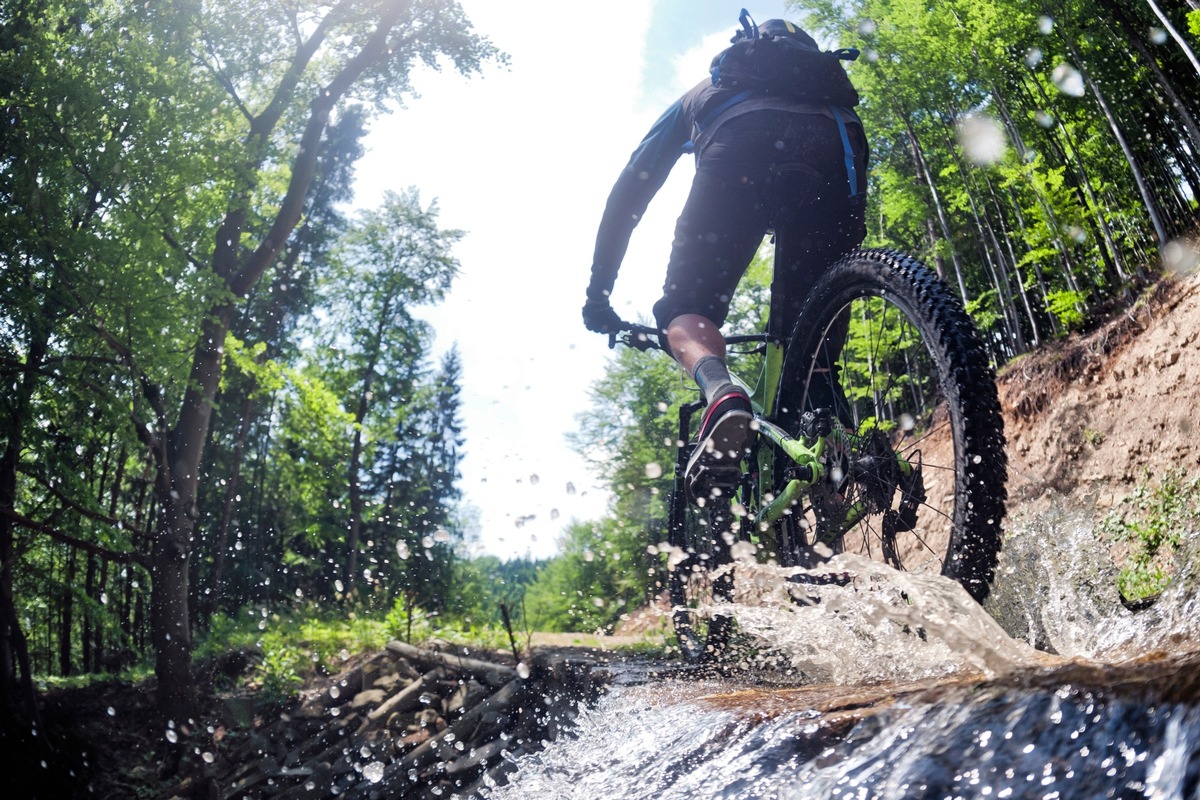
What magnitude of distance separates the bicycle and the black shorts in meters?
0.16

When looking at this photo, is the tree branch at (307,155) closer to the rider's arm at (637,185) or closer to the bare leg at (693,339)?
the rider's arm at (637,185)

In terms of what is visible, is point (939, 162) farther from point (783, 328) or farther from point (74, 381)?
point (74, 381)

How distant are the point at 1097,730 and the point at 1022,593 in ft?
6.94

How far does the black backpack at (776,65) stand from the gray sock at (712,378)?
1.02 metres

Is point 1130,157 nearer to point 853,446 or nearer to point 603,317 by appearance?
point 603,317

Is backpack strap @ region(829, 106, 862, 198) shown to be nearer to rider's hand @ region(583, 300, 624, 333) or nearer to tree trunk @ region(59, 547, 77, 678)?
rider's hand @ region(583, 300, 624, 333)

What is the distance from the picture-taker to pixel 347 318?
20.8 meters

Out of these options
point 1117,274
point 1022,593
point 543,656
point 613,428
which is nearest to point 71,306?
point 543,656

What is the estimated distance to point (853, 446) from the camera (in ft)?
7.82

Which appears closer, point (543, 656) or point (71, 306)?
point (543, 656)

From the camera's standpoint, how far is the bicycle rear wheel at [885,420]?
1.88 metres

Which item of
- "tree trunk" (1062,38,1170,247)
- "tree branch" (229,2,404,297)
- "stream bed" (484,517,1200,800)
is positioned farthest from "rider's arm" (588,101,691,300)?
"tree trunk" (1062,38,1170,247)

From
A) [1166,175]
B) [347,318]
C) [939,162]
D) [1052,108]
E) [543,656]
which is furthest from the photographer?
[347,318]

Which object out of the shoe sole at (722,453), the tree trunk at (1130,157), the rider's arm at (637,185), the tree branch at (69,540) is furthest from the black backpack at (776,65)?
the tree trunk at (1130,157)
